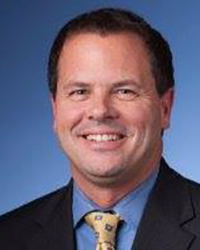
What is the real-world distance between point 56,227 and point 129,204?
213mm

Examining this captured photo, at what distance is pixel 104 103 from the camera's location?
1948mm

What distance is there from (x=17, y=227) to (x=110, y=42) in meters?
0.55

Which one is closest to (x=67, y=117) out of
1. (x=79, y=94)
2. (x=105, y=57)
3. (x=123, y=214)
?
(x=79, y=94)

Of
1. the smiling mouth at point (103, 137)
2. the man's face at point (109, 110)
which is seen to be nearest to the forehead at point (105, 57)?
the man's face at point (109, 110)

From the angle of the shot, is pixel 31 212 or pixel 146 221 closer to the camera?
pixel 146 221

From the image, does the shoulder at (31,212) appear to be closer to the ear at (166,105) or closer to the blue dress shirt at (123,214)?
the blue dress shirt at (123,214)

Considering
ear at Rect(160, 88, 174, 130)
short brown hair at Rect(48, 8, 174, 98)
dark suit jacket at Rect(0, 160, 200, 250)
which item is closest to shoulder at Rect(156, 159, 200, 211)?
dark suit jacket at Rect(0, 160, 200, 250)

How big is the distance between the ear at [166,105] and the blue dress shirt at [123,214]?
13cm

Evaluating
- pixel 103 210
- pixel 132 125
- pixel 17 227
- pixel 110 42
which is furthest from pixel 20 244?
pixel 110 42

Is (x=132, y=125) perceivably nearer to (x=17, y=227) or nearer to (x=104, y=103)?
(x=104, y=103)

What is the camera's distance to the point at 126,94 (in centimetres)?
198

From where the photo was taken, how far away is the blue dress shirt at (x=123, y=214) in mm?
1953

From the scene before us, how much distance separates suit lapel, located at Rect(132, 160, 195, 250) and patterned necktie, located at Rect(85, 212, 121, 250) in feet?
0.19

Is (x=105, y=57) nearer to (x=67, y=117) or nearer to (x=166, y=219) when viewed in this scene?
(x=67, y=117)
